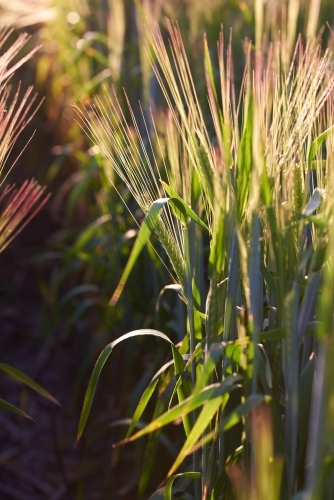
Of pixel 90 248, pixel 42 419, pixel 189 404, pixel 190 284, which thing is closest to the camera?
pixel 189 404

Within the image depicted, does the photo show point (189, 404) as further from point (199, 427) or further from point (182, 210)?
point (182, 210)

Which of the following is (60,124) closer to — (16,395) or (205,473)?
(16,395)

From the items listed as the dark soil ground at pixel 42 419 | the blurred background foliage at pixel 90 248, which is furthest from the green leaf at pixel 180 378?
the dark soil ground at pixel 42 419

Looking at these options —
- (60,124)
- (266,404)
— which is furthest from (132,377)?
(60,124)

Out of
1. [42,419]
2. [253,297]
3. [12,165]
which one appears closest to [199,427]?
[253,297]

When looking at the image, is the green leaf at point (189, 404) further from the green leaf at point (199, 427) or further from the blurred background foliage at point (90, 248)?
the blurred background foliage at point (90, 248)

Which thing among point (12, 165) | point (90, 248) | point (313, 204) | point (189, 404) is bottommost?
point (90, 248)

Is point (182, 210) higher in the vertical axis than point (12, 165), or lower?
lower

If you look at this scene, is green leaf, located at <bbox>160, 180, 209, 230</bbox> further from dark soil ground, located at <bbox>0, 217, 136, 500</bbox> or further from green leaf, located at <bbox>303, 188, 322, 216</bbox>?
dark soil ground, located at <bbox>0, 217, 136, 500</bbox>

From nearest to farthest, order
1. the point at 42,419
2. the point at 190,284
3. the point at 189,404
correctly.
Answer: the point at 189,404 → the point at 190,284 → the point at 42,419

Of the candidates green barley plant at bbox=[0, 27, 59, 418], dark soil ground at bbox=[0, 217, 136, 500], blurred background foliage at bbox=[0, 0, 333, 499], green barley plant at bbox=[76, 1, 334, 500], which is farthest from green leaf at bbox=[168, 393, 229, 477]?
dark soil ground at bbox=[0, 217, 136, 500]
